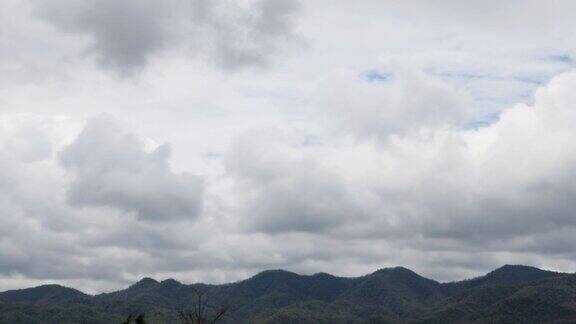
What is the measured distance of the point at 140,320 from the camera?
443 ft
